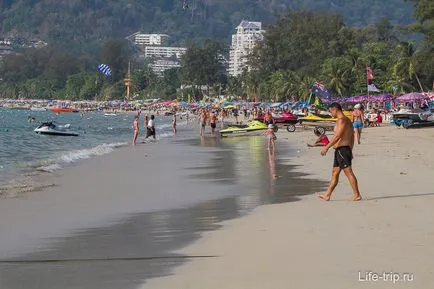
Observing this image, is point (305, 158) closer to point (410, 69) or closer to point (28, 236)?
point (28, 236)

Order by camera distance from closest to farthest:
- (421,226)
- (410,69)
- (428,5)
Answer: (421,226)
(428,5)
(410,69)

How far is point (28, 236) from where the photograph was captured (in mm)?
9469

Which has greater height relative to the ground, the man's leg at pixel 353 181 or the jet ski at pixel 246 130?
the man's leg at pixel 353 181

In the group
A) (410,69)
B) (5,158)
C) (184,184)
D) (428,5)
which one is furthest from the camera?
(410,69)

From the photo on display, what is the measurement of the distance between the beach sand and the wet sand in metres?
0.43

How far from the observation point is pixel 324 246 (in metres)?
8.10

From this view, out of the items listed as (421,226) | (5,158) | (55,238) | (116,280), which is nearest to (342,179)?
(421,226)

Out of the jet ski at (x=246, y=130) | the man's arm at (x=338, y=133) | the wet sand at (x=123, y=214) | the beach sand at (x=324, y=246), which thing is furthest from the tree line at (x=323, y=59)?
the beach sand at (x=324, y=246)

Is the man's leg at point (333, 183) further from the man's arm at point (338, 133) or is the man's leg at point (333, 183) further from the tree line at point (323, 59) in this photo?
the tree line at point (323, 59)

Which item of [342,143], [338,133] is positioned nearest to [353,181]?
[342,143]

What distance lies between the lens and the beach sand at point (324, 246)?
6684 mm

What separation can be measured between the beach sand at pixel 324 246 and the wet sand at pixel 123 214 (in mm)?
429

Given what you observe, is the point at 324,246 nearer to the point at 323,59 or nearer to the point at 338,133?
the point at 338,133

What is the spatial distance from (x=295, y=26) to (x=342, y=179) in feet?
327
